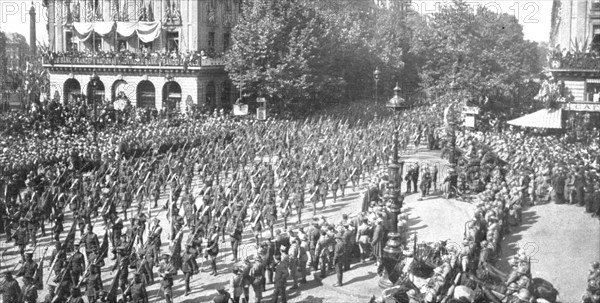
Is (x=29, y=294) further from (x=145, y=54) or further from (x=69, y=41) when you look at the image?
(x=69, y=41)

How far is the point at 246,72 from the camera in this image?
159 feet

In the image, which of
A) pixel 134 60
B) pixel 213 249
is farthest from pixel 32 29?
pixel 213 249

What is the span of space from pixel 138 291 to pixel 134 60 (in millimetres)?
41076

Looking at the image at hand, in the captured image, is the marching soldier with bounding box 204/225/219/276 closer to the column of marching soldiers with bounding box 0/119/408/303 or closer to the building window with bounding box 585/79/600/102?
the column of marching soldiers with bounding box 0/119/408/303

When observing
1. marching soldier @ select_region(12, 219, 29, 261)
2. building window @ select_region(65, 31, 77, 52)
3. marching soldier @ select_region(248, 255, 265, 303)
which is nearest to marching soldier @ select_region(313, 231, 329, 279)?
marching soldier @ select_region(248, 255, 265, 303)

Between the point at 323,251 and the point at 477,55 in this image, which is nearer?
the point at 323,251

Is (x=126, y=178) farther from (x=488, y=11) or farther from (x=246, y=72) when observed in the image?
(x=488, y=11)

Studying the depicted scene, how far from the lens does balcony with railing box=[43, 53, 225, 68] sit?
171 ft

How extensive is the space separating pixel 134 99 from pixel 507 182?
120 ft

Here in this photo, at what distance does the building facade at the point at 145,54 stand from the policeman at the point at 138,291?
37.1 meters

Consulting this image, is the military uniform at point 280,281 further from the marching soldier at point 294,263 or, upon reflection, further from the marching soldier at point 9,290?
the marching soldier at point 9,290

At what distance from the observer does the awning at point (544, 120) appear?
116 feet

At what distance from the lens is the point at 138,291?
1536cm

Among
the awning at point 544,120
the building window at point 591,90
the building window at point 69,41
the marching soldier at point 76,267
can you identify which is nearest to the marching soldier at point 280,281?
the marching soldier at point 76,267
